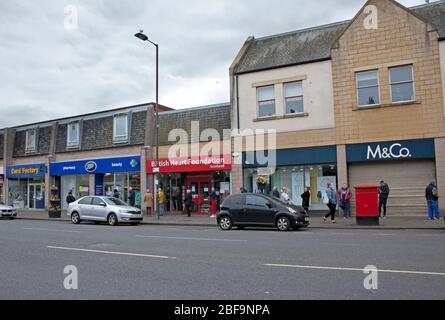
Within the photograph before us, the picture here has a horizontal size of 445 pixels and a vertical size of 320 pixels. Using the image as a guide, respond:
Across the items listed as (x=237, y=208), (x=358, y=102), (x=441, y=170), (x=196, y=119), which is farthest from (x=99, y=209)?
(x=441, y=170)

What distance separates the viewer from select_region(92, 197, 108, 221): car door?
67.6 ft

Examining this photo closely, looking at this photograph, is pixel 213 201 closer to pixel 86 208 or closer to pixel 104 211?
pixel 104 211

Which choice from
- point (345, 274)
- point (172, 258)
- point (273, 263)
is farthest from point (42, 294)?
point (345, 274)

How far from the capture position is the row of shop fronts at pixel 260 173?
19.6 metres

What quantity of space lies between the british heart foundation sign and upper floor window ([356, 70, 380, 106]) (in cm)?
759

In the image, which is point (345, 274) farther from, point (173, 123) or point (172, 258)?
point (173, 123)

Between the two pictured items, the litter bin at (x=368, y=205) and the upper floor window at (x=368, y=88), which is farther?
the upper floor window at (x=368, y=88)

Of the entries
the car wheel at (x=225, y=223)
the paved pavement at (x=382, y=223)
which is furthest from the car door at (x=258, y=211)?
the paved pavement at (x=382, y=223)

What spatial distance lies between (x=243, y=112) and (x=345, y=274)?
16.9 m

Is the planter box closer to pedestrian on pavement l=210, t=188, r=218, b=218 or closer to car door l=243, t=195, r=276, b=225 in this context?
pedestrian on pavement l=210, t=188, r=218, b=218

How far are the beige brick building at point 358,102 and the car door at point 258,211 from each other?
5.92 m

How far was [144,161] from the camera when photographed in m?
26.7

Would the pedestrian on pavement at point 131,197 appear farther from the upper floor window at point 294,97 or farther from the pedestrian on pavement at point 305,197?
the pedestrian on pavement at point 305,197

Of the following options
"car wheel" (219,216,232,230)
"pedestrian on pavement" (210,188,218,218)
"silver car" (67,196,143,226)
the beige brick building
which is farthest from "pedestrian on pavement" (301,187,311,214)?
"silver car" (67,196,143,226)
